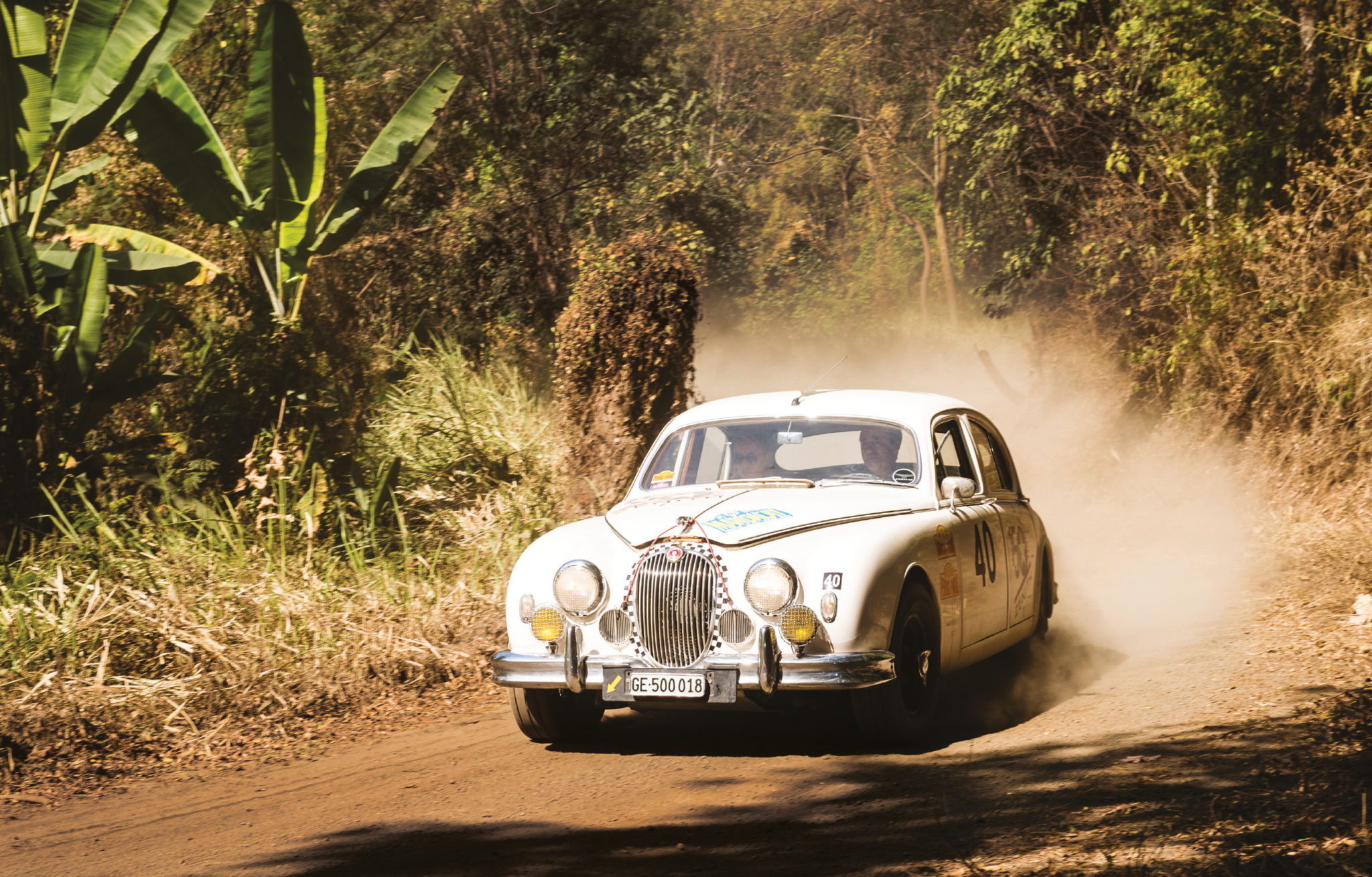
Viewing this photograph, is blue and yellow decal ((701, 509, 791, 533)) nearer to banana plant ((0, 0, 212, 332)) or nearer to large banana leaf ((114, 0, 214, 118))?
banana plant ((0, 0, 212, 332))

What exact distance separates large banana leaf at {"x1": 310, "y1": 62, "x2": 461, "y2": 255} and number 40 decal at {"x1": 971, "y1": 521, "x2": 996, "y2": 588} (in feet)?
24.7

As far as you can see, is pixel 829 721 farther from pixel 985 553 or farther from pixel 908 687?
pixel 985 553

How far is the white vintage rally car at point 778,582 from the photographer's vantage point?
6020 millimetres

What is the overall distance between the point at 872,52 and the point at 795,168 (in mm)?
9580

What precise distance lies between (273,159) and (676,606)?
7345mm

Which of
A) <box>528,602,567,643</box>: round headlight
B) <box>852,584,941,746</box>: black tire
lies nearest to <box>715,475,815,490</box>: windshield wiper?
<box>852,584,941,746</box>: black tire

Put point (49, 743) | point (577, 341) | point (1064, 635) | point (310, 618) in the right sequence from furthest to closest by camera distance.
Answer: point (577, 341) < point (1064, 635) < point (310, 618) < point (49, 743)

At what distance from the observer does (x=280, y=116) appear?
11.7m

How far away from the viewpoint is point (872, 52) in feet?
118

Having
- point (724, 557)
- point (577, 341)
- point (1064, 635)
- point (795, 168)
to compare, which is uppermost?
point (795, 168)

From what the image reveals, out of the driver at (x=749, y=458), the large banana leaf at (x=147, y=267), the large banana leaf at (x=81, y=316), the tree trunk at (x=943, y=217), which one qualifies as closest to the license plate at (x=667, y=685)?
the driver at (x=749, y=458)

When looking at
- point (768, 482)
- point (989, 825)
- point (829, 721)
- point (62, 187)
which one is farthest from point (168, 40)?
point (989, 825)

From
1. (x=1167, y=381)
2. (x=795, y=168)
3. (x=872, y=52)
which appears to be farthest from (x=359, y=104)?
(x=795, y=168)

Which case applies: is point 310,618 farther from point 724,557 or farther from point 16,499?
point 724,557
